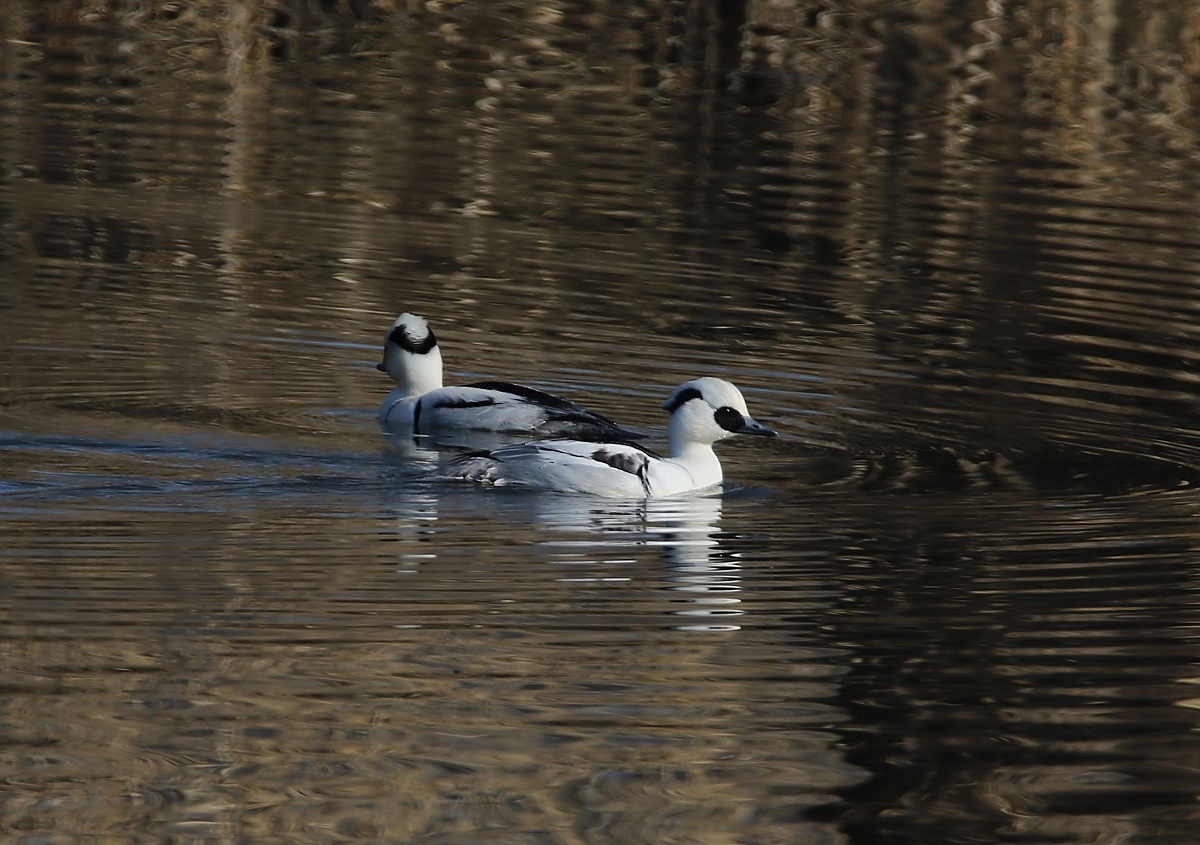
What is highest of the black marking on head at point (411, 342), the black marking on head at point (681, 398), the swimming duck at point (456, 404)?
the black marking on head at point (681, 398)

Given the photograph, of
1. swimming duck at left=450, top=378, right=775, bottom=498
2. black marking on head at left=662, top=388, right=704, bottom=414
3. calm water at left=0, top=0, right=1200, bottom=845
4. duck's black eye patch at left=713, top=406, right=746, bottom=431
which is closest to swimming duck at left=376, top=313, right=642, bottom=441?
calm water at left=0, top=0, right=1200, bottom=845

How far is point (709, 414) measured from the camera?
11.5 meters

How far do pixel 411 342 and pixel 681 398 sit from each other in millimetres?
2548

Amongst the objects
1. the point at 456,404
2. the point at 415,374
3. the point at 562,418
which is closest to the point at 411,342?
the point at 415,374

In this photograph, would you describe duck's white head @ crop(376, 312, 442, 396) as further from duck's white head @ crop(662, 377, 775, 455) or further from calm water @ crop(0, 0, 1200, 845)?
duck's white head @ crop(662, 377, 775, 455)

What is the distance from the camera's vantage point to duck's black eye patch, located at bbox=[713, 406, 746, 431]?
37.8 feet

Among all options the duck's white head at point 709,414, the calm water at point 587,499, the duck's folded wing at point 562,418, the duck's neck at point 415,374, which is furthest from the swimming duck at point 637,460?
the duck's neck at point 415,374

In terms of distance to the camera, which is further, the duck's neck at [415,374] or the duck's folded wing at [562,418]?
the duck's neck at [415,374]

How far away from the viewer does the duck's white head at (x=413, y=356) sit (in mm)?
13531

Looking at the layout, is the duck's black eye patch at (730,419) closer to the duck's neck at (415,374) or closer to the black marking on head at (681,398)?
the black marking on head at (681,398)

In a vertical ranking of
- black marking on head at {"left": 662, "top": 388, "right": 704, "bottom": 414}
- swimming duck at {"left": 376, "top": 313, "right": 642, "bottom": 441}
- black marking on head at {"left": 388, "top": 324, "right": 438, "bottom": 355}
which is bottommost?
swimming duck at {"left": 376, "top": 313, "right": 642, "bottom": 441}

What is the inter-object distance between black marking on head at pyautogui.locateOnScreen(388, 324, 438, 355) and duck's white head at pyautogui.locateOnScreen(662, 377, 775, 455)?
2.46 metres

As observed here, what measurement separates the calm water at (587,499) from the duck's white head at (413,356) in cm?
41

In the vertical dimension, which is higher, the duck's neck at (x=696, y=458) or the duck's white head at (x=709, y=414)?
the duck's white head at (x=709, y=414)
